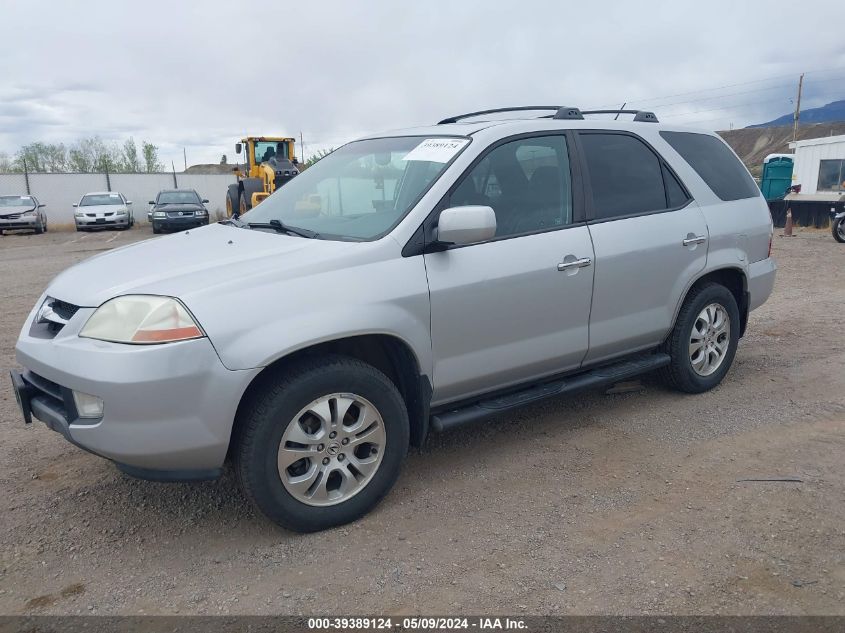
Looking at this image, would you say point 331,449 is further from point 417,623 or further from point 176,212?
point 176,212

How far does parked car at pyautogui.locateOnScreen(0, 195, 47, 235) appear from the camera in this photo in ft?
71.9

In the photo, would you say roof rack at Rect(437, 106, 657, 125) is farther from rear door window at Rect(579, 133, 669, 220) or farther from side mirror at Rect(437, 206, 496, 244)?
side mirror at Rect(437, 206, 496, 244)

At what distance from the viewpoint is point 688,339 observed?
15.1 feet

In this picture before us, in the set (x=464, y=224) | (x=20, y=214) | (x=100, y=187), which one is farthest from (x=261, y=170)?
(x=464, y=224)

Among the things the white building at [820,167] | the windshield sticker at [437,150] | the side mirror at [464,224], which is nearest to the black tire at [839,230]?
the white building at [820,167]

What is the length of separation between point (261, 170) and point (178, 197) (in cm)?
538

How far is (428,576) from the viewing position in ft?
9.29

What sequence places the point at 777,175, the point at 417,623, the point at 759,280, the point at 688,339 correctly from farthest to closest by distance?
1. the point at 777,175
2. the point at 759,280
3. the point at 688,339
4. the point at 417,623

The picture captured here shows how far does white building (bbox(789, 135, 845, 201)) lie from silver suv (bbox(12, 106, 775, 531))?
2133 centimetres

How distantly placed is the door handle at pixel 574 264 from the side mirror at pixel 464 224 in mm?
656

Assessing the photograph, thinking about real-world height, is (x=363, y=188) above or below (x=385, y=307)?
above

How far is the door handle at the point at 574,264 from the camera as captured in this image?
375cm

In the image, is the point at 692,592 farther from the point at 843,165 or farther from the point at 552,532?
the point at 843,165

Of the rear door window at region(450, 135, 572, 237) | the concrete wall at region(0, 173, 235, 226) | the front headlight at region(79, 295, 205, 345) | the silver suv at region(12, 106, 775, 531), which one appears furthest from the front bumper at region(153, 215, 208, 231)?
the front headlight at region(79, 295, 205, 345)
